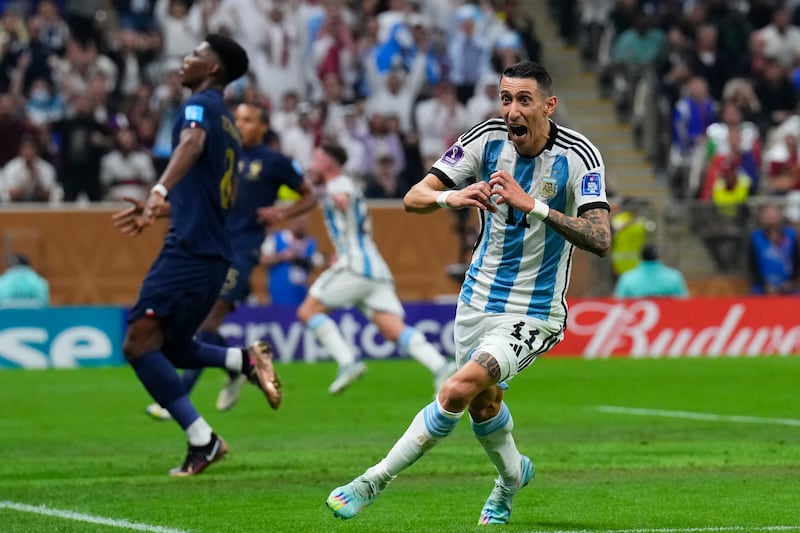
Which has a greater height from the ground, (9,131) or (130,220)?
(130,220)

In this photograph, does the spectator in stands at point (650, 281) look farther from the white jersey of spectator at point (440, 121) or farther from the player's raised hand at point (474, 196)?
the player's raised hand at point (474, 196)

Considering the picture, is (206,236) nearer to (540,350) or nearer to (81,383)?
(540,350)

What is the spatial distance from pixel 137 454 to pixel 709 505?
16.1ft

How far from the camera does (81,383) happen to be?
741 inches

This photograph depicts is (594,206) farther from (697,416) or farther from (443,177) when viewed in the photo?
(697,416)

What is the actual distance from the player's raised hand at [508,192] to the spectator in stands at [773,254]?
→ 632 inches

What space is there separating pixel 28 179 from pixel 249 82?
389 centimetres

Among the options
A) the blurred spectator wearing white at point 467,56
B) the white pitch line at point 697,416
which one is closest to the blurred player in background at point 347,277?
the white pitch line at point 697,416

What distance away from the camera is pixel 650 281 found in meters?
22.1

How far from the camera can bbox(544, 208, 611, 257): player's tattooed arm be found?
796cm

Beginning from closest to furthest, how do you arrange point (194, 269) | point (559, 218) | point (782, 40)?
point (559, 218) < point (194, 269) < point (782, 40)

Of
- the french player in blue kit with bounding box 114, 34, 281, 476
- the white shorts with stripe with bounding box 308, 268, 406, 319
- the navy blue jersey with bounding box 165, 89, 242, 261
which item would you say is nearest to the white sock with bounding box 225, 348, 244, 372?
the french player in blue kit with bounding box 114, 34, 281, 476

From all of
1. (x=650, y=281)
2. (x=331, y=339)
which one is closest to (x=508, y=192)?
(x=331, y=339)

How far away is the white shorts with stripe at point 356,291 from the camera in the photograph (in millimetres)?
16719
